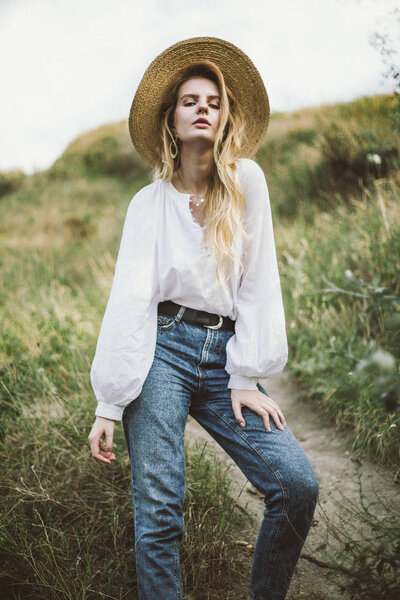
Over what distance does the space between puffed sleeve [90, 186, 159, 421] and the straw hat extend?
482 mm

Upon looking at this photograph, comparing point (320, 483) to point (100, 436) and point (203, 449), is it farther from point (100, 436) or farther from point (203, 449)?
point (100, 436)

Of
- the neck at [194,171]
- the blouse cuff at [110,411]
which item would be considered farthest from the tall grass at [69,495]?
the neck at [194,171]

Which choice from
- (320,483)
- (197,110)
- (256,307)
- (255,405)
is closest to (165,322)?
(256,307)

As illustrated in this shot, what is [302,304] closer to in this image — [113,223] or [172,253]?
[172,253]

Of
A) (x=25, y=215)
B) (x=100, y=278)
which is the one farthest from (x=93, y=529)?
(x=25, y=215)

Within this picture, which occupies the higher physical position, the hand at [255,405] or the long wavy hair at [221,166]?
the long wavy hair at [221,166]

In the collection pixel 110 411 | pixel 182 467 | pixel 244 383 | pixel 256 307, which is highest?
pixel 256 307

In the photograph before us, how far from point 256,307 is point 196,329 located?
27 centimetres

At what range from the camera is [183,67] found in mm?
2070

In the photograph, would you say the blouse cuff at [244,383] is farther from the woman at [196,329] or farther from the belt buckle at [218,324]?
the belt buckle at [218,324]

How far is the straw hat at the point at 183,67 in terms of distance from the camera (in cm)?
205

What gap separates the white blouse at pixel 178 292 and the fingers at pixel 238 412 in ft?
0.22

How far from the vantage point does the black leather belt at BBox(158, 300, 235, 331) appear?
1.81m

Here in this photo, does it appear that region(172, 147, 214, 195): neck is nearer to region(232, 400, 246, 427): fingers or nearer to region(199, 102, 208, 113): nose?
region(199, 102, 208, 113): nose
